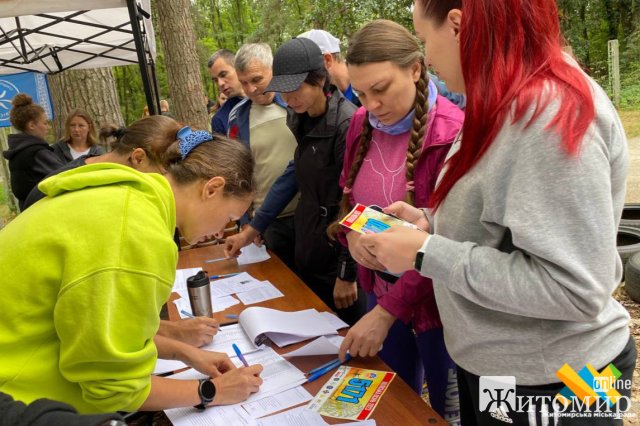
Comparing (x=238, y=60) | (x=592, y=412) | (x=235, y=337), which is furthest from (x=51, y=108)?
(x=592, y=412)

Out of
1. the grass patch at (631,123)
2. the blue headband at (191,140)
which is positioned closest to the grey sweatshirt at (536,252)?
the blue headband at (191,140)

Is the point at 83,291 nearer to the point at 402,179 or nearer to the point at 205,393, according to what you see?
the point at 205,393

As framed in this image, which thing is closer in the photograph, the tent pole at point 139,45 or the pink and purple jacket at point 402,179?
the pink and purple jacket at point 402,179

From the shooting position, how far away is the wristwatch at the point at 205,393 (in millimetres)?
1354

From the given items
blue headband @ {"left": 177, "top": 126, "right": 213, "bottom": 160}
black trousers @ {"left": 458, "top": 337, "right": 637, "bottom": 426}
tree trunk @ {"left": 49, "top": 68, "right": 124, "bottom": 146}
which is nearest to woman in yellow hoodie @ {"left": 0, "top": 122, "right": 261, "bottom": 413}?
blue headband @ {"left": 177, "top": 126, "right": 213, "bottom": 160}

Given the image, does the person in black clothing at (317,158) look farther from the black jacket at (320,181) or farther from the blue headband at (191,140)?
the blue headband at (191,140)

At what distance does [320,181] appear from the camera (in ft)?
7.45

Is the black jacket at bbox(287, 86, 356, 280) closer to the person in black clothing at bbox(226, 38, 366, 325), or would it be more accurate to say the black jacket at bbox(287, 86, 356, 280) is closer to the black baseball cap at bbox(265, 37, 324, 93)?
the person in black clothing at bbox(226, 38, 366, 325)

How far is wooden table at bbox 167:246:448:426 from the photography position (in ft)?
4.16

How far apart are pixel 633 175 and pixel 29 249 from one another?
7668 mm

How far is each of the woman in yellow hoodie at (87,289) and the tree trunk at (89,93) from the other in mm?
5121

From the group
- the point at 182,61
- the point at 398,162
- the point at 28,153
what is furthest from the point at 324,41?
the point at 182,61

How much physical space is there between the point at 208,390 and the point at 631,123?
11.1m

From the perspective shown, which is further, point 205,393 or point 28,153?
point 28,153
